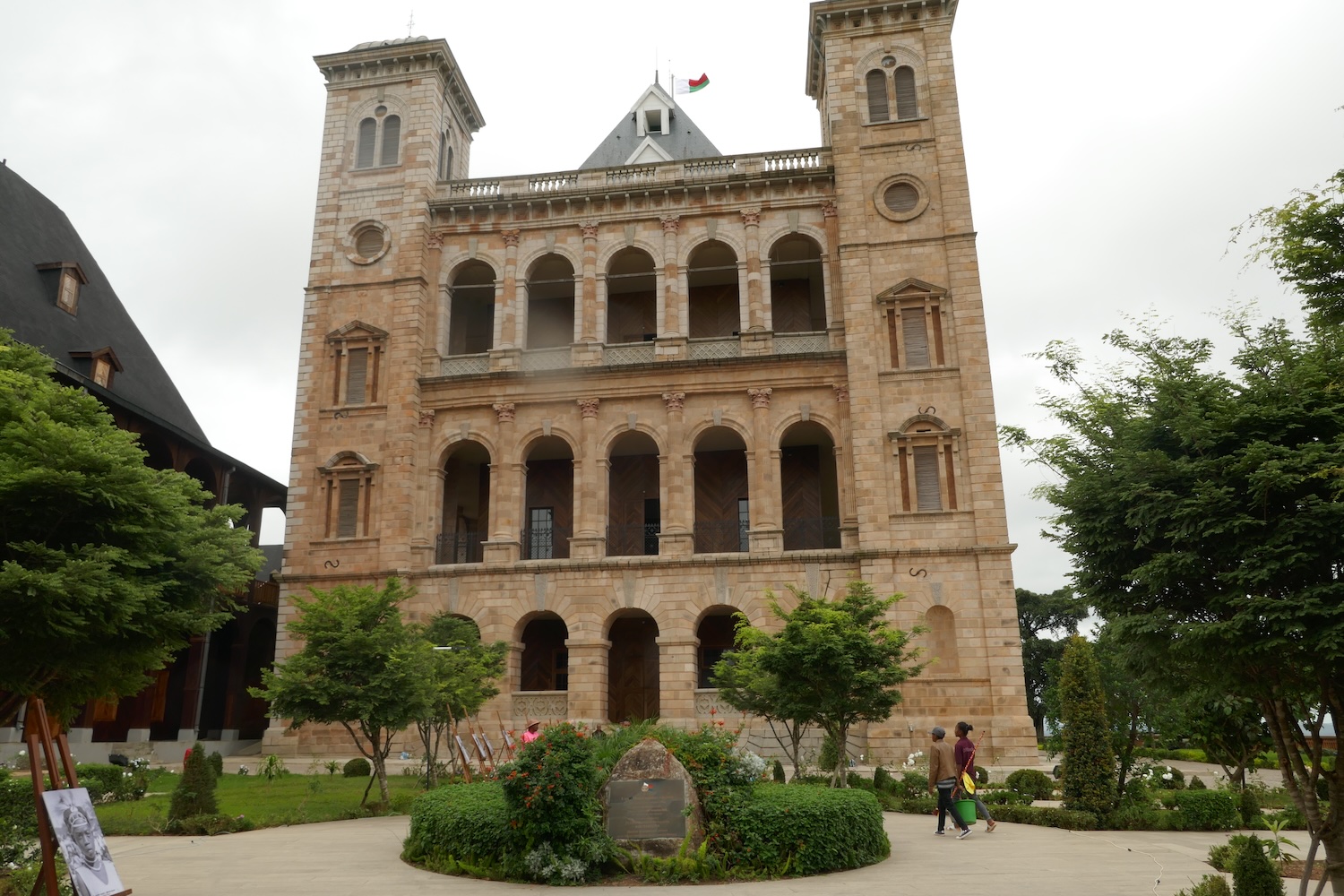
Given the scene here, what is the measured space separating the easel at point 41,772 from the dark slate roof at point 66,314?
739 inches

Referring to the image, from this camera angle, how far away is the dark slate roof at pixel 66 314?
27.7m

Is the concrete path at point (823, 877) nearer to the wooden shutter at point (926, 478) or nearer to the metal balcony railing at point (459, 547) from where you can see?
the wooden shutter at point (926, 478)

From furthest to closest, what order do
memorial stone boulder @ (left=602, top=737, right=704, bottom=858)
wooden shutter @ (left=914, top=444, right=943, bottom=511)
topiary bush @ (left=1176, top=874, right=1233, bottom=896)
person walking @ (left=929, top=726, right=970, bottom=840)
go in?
wooden shutter @ (left=914, top=444, right=943, bottom=511) < person walking @ (left=929, top=726, right=970, bottom=840) < memorial stone boulder @ (left=602, top=737, right=704, bottom=858) < topiary bush @ (left=1176, top=874, right=1233, bottom=896)

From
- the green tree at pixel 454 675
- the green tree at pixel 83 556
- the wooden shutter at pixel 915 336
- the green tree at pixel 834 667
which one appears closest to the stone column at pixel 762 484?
the wooden shutter at pixel 915 336

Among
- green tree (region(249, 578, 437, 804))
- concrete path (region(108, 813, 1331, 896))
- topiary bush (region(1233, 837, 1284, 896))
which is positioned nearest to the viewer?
topiary bush (region(1233, 837, 1284, 896))

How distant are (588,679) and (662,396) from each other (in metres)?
8.99

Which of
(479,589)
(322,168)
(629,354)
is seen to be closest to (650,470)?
(629,354)

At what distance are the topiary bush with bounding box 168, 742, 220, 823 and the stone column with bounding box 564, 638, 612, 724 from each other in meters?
12.9

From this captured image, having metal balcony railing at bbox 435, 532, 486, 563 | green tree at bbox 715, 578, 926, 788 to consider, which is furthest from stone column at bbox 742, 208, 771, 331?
green tree at bbox 715, 578, 926, 788

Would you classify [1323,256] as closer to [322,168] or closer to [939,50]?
[939,50]

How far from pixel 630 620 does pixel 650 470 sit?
204 inches

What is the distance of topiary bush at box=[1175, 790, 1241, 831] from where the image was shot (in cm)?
1620

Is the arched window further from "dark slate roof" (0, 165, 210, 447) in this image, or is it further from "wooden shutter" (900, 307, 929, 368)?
"wooden shutter" (900, 307, 929, 368)

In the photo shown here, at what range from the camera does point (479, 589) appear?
29.1 meters
